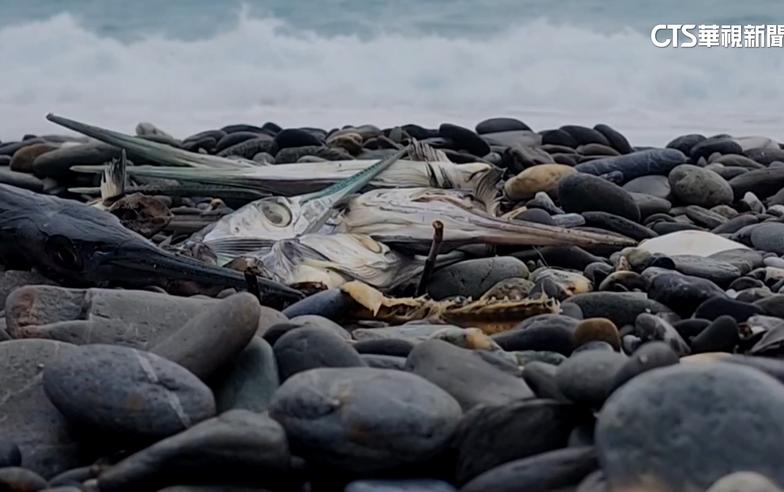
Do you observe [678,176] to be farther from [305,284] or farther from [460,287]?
[305,284]

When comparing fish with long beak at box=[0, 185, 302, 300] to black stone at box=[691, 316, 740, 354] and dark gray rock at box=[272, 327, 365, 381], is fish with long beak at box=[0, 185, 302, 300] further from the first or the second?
black stone at box=[691, 316, 740, 354]

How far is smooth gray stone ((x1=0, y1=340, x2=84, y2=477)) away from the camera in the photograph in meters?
2.15

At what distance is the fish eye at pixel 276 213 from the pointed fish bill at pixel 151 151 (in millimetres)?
806

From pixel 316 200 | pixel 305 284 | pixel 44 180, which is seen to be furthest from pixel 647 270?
pixel 44 180

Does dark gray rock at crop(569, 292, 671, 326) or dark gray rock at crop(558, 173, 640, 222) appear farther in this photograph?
dark gray rock at crop(558, 173, 640, 222)

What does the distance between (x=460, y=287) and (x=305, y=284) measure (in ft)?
2.01

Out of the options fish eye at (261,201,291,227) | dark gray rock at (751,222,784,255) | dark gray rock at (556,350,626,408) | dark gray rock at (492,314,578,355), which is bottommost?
dark gray rock at (751,222,784,255)

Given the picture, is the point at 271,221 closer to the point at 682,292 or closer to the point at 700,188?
the point at 682,292

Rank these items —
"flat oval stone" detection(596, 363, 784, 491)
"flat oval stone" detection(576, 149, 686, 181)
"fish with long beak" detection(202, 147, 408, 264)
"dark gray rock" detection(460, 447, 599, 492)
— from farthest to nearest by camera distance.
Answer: "flat oval stone" detection(576, 149, 686, 181) < "fish with long beak" detection(202, 147, 408, 264) < "dark gray rock" detection(460, 447, 599, 492) < "flat oval stone" detection(596, 363, 784, 491)

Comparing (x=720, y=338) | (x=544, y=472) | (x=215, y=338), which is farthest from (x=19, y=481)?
(x=720, y=338)

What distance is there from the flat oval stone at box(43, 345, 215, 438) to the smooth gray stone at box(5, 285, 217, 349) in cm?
54

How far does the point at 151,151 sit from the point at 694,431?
177 inches

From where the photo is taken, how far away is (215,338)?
2.30m

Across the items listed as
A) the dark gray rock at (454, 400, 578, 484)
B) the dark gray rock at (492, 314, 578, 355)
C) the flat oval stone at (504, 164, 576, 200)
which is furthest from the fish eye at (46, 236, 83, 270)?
the flat oval stone at (504, 164, 576, 200)
